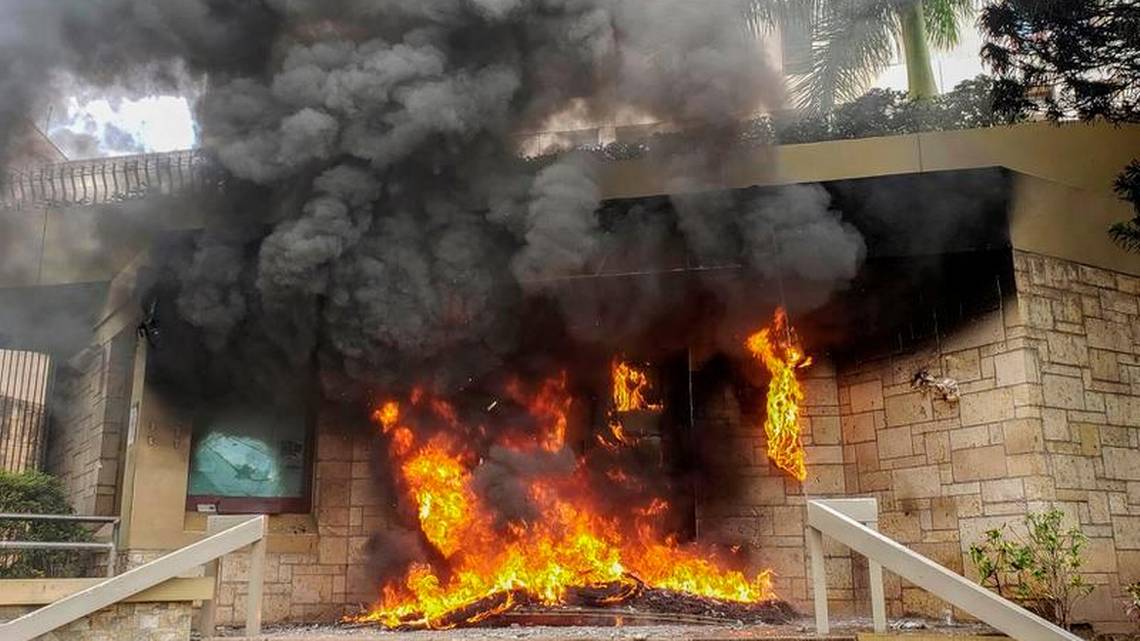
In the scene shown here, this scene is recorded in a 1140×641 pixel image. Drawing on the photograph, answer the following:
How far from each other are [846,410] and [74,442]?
9.49m

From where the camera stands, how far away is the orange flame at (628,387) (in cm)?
1101

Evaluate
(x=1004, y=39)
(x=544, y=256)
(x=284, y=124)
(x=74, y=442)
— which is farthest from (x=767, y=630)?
(x=74, y=442)

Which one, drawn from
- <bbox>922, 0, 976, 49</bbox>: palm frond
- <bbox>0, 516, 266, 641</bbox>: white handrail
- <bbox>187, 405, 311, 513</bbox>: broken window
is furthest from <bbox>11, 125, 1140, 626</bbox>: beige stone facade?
<bbox>922, 0, 976, 49</bbox>: palm frond

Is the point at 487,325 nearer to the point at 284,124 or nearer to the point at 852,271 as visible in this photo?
the point at 284,124

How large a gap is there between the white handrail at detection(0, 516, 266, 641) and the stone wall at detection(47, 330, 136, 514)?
3890mm

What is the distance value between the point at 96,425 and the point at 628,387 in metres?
6.24

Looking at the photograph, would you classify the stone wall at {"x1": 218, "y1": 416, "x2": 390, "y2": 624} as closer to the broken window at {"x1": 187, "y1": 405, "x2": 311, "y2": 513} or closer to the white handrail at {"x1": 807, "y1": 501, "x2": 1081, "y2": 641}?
the broken window at {"x1": 187, "y1": 405, "x2": 311, "y2": 513}

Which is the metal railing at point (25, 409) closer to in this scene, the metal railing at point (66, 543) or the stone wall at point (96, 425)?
the stone wall at point (96, 425)

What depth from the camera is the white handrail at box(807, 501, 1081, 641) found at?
18.7 ft

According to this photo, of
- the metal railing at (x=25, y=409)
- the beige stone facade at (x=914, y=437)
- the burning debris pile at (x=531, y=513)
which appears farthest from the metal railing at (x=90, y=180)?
the burning debris pile at (x=531, y=513)

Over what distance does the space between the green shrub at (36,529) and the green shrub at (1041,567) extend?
877cm

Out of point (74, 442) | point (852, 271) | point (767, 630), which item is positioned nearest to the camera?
point (767, 630)

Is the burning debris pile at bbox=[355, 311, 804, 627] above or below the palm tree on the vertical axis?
below

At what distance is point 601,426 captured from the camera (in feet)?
35.9
